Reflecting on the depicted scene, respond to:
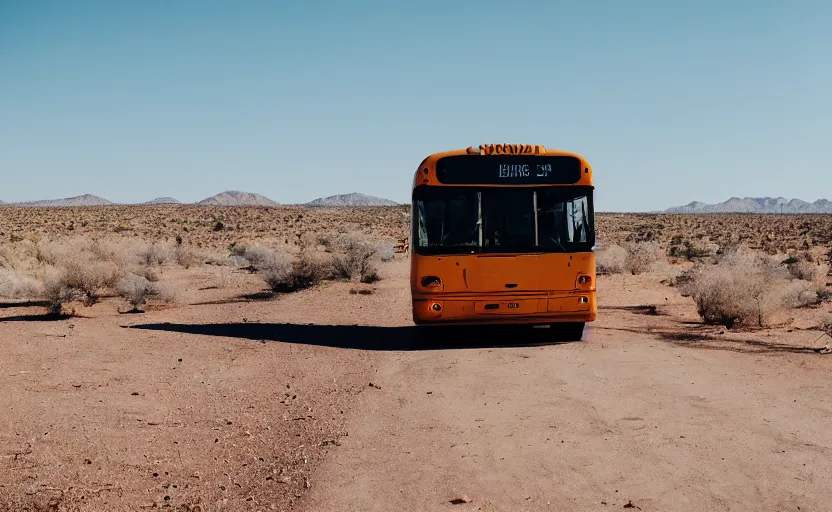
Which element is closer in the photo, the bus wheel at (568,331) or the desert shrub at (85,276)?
the bus wheel at (568,331)

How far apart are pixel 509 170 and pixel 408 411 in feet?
17.7

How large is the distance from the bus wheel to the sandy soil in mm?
412

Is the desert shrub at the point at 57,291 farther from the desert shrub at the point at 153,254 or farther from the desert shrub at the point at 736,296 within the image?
the desert shrub at the point at 736,296

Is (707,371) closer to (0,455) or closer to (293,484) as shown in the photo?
(293,484)

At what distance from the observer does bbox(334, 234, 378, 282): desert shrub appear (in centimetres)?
2514

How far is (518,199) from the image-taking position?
12.5 meters

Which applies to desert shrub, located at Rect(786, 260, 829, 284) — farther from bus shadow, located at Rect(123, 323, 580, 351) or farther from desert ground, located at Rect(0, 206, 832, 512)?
bus shadow, located at Rect(123, 323, 580, 351)

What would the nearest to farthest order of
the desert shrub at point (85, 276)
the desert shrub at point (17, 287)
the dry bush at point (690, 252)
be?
the desert shrub at point (85, 276) → the desert shrub at point (17, 287) → the dry bush at point (690, 252)

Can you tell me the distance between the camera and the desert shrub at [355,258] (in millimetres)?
25141

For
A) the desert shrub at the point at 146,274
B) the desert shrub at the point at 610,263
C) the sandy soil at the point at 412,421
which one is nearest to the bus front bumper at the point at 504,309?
the sandy soil at the point at 412,421

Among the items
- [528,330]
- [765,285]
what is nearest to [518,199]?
[528,330]

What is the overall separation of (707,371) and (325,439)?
570cm

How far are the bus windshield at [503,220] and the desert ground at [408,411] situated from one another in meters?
1.71

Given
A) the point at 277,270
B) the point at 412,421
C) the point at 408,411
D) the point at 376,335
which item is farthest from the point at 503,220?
the point at 277,270
